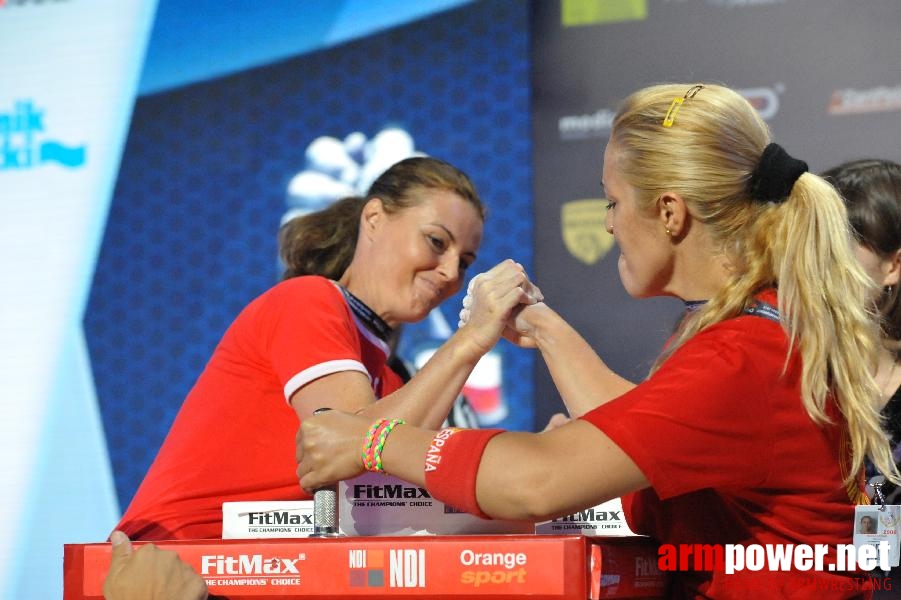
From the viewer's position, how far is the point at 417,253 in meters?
2.36

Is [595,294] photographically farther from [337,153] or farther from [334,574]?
[334,574]

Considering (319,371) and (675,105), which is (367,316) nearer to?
(319,371)

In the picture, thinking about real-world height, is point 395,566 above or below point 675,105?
below

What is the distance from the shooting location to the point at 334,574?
1375 mm

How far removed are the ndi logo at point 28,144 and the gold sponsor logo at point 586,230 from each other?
1.81 metres

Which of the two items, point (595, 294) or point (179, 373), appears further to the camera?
point (179, 373)

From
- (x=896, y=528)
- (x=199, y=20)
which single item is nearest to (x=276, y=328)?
(x=896, y=528)

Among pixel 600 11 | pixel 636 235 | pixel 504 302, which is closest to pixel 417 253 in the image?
pixel 504 302

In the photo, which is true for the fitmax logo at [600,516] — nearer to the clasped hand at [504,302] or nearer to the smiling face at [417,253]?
the clasped hand at [504,302]

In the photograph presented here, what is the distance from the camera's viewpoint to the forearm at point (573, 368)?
1856 millimetres

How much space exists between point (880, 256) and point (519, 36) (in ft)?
5.22

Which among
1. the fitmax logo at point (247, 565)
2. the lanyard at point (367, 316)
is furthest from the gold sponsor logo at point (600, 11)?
the fitmax logo at point (247, 565)

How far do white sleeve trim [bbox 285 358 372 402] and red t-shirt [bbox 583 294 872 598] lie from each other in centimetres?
63

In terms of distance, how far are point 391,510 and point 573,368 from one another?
516 mm
